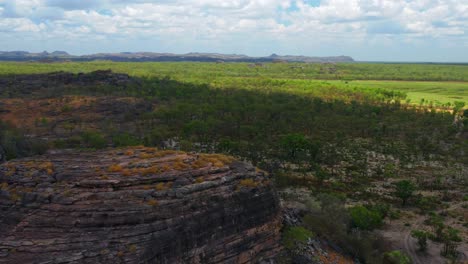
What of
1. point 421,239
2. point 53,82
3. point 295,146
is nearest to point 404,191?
point 421,239

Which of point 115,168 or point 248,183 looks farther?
point 248,183

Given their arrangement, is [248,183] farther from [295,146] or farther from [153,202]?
[295,146]

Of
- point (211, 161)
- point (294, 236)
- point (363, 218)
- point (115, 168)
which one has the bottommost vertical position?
point (363, 218)

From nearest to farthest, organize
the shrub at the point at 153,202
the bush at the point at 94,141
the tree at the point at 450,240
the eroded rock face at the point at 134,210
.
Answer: the eroded rock face at the point at 134,210
the shrub at the point at 153,202
the tree at the point at 450,240
the bush at the point at 94,141

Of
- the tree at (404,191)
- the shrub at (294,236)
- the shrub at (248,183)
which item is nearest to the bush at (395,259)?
the shrub at (294,236)

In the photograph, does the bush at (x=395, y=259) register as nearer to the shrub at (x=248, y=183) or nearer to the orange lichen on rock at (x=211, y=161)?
the shrub at (x=248, y=183)

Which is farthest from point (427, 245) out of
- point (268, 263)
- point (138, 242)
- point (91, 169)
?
point (91, 169)

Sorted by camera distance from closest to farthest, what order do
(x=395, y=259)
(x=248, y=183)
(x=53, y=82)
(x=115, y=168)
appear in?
1. (x=115, y=168)
2. (x=248, y=183)
3. (x=395, y=259)
4. (x=53, y=82)

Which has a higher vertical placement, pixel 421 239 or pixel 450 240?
pixel 421 239

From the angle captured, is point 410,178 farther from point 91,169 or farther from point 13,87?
point 13,87
